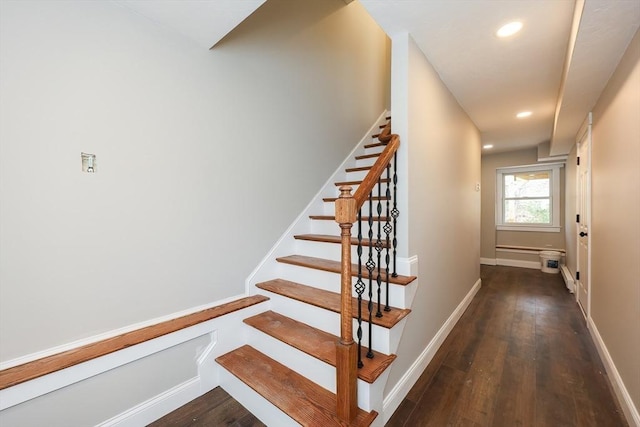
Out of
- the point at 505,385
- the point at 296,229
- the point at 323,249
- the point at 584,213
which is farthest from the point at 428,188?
the point at 584,213

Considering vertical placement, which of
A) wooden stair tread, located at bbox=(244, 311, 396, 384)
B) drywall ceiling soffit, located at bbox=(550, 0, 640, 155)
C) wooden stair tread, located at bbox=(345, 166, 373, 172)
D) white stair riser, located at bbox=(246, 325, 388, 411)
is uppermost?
drywall ceiling soffit, located at bbox=(550, 0, 640, 155)

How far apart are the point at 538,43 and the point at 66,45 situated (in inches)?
107

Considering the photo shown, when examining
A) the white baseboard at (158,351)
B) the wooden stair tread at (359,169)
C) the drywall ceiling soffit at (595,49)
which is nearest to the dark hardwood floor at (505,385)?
the white baseboard at (158,351)

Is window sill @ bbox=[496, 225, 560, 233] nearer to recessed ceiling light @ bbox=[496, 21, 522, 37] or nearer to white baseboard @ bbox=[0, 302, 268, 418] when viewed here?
recessed ceiling light @ bbox=[496, 21, 522, 37]

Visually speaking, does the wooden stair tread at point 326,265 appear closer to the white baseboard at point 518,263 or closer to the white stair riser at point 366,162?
the white stair riser at point 366,162

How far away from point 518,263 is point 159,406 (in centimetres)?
618

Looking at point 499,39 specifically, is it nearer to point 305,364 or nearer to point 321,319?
point 321,319

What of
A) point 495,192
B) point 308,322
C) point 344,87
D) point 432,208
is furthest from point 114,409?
point 495,192

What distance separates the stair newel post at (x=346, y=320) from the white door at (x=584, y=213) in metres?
2.86

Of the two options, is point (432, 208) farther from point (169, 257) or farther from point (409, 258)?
point (169, 257)

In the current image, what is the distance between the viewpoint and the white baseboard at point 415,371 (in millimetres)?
1535

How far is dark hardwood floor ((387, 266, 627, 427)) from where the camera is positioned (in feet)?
5.01

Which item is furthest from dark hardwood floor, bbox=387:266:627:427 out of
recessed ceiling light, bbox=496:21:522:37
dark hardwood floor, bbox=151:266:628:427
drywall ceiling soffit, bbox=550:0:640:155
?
recessed ceiling light, bbox=496:21:522:37

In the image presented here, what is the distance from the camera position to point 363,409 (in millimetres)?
1319
